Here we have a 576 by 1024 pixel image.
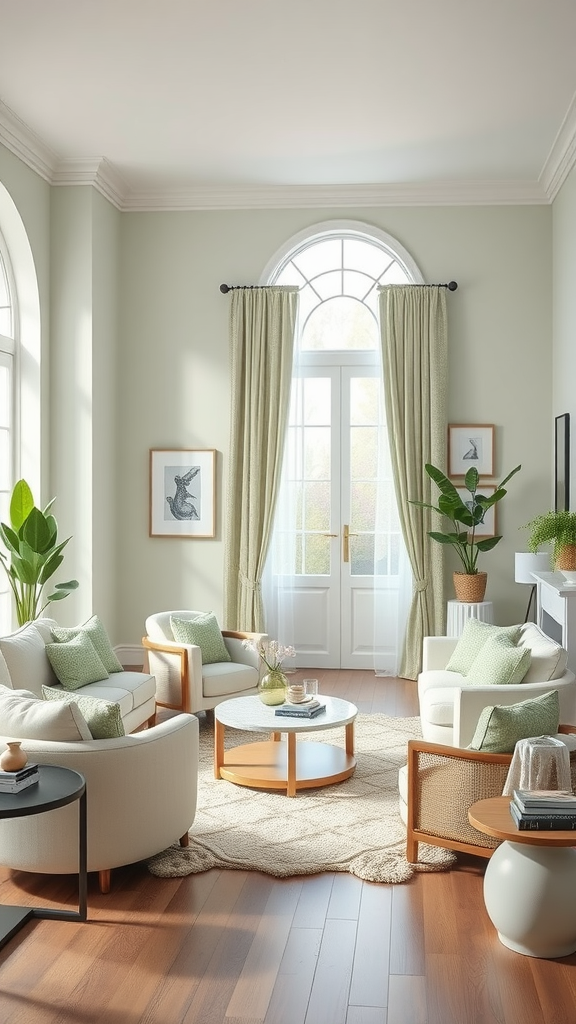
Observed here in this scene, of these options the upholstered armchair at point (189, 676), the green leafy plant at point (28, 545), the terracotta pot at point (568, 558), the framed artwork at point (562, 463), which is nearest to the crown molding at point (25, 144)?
the green leafy plant at point (28, 545)

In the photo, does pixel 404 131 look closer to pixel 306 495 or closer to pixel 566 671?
pixel 306 495

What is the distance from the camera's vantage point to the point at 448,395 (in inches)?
307

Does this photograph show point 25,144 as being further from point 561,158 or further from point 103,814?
point 103,814

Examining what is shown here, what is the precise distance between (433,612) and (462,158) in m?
3.50

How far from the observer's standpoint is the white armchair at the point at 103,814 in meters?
3.54

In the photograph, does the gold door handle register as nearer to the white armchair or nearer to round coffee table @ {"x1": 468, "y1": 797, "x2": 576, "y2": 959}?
the white armchair

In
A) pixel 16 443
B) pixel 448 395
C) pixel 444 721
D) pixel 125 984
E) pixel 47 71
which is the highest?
pixel 47 71

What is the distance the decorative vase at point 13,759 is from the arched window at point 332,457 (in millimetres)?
4734

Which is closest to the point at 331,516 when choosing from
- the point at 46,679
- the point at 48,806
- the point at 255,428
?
the point at 255,428

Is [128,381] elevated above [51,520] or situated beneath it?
elevated above

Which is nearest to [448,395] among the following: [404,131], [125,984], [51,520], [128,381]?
[404,131]

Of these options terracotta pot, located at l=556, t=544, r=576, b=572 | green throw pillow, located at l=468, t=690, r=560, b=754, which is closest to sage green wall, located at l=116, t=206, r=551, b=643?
terracotta pot, located at l=556, t=544, r=576, b=572

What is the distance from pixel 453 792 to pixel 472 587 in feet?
11.9

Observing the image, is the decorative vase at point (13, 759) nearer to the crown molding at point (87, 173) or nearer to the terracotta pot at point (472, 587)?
the terracotta pot at point (472, 587)
